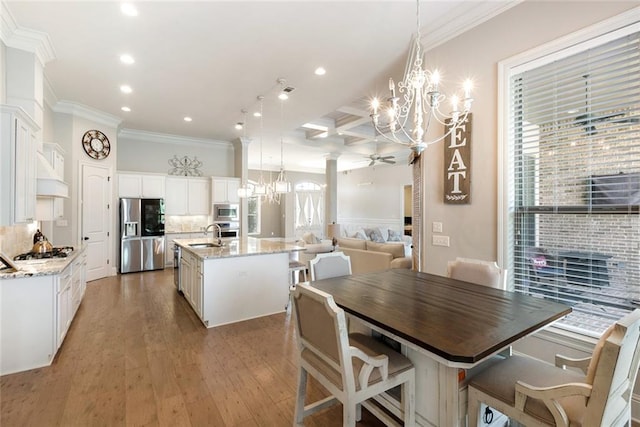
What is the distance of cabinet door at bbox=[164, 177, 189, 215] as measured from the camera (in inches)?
277

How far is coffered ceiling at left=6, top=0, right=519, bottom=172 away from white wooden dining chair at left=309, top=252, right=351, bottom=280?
2.32 m

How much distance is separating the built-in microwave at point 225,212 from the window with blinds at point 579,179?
6373 millimetres

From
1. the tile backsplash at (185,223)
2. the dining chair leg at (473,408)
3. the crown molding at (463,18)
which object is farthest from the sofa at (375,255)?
the tile backsplash at (185,223)

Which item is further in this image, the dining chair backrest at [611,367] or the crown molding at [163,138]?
the crown molding at [163,138]

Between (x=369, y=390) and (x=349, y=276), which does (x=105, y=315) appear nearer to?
(x=349, y=276)

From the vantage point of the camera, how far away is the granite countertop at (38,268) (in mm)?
2540

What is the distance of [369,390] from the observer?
1510 mm

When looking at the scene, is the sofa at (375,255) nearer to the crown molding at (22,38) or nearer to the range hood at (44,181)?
the range hood at (44,181)

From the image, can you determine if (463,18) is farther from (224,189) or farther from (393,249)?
(224,189)

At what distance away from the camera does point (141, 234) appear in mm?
6363

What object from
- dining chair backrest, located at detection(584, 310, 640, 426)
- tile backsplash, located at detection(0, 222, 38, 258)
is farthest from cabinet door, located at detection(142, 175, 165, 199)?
dining chair backrest, located at detection(584, 310, 640, 426)

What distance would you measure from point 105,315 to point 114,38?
134 inches

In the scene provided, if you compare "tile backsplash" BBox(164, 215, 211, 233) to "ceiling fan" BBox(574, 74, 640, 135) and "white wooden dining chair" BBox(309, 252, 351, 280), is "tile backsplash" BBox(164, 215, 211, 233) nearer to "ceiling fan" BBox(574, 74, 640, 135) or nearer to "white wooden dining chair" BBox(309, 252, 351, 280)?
"white wooden dining chair" BBox(309, 252, 351, 280)

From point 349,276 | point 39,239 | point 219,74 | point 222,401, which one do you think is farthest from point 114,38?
point 222,401
